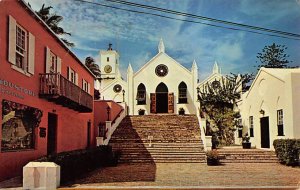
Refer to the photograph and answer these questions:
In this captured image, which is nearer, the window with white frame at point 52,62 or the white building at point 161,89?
the window with white frame at point 52,62

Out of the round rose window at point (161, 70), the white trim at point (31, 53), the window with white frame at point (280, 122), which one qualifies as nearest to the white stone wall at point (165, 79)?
the round rose window at point (161, 70)

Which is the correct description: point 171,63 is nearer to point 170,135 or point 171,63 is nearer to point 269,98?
point 170,135

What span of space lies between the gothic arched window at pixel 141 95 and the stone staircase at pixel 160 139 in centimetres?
327

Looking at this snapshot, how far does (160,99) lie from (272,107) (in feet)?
35.9

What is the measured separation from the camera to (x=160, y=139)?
15.5 m

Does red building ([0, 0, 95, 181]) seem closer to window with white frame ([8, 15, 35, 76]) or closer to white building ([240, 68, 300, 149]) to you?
window with white frame ([8, 15, 35, 76])

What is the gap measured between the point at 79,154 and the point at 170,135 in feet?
26.5

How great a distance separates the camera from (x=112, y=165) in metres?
11.6

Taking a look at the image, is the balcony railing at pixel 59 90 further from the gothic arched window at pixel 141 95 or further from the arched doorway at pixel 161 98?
the arched doorway at pixel 161 98

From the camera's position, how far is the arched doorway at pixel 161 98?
23.2 meters

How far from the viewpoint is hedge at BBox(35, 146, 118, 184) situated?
23.7 feet

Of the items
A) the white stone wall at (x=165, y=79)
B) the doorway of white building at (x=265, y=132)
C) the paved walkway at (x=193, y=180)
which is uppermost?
the white stone wall at (x=165, y=79)

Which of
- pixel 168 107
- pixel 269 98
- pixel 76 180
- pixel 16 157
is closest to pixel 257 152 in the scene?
pixel 269 98

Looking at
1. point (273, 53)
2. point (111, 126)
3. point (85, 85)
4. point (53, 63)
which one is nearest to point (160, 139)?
point (111, 126)
